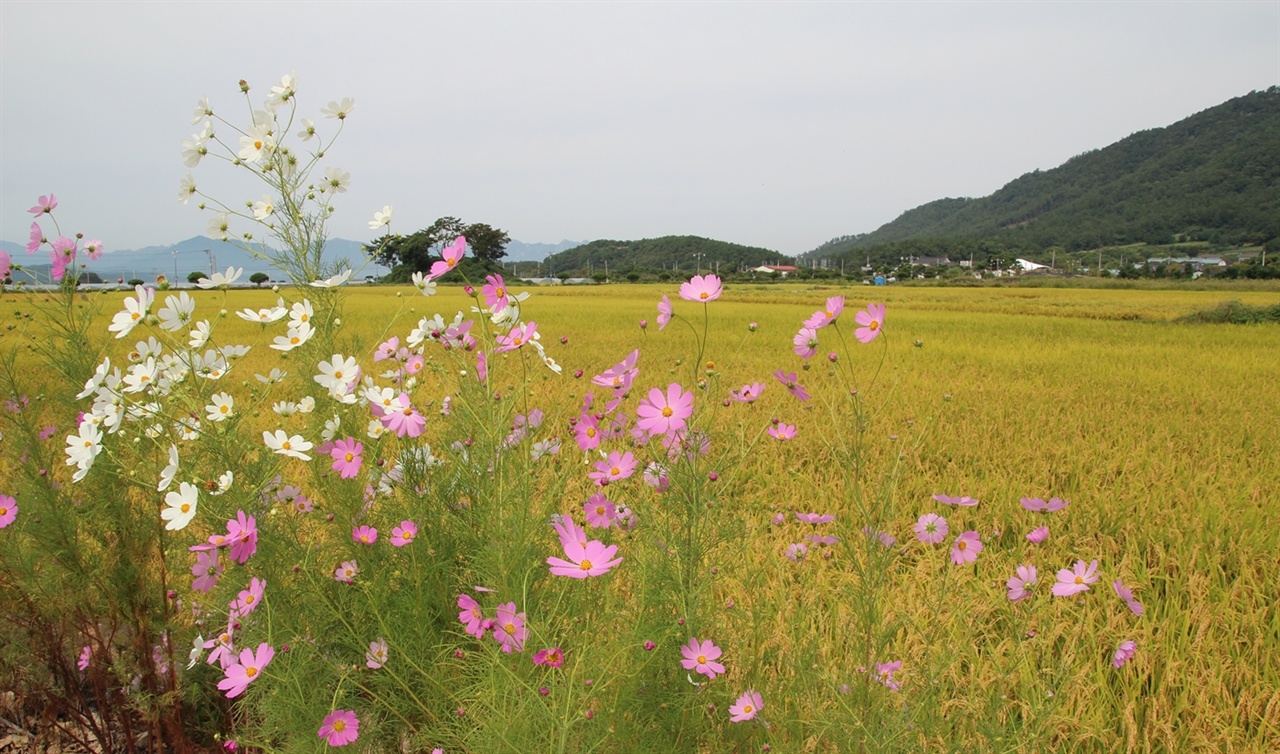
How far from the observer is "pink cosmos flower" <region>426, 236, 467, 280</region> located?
4.56 ft

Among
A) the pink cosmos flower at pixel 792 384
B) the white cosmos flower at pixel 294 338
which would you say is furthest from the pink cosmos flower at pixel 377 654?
the pink cosmos flower at pixel 792 384

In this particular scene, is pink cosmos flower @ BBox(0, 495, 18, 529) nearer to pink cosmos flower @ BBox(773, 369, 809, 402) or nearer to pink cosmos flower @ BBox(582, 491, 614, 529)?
pink cosmos flower @ BBox(582, 491, 614, 529)

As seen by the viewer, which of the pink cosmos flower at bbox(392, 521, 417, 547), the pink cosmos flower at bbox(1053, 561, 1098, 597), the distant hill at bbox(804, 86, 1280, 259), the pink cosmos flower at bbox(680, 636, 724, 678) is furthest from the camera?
the distant hill at bbox(804, 86, 1280, 259)

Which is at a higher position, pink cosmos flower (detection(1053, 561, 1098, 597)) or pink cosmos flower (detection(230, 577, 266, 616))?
pink cosmos flower (detection(230, 577, 266, 616))

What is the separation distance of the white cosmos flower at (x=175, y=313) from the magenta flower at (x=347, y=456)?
45 cm

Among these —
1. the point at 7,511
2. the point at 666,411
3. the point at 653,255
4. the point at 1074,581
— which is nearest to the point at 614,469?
the point at 666,411

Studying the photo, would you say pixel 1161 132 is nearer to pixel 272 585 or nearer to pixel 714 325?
pixel 714 325

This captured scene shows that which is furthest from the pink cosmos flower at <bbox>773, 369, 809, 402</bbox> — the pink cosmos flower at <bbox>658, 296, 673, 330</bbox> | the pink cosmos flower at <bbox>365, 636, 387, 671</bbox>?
the pink cosmos flower at <bbox>365, 636, 387, 671</bbox>

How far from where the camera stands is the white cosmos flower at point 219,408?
1514mm

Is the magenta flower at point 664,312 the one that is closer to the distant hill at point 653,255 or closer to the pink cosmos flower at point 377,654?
the pink cosmos flower at point 377,654

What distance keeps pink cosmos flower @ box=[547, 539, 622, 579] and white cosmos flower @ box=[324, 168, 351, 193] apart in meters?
1.35

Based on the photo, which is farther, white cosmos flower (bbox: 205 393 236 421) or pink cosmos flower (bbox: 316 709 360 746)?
white cosmos flower (bbox: 205 393 236 421)

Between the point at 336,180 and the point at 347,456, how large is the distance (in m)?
0.88

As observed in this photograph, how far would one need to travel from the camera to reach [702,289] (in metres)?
1.39
